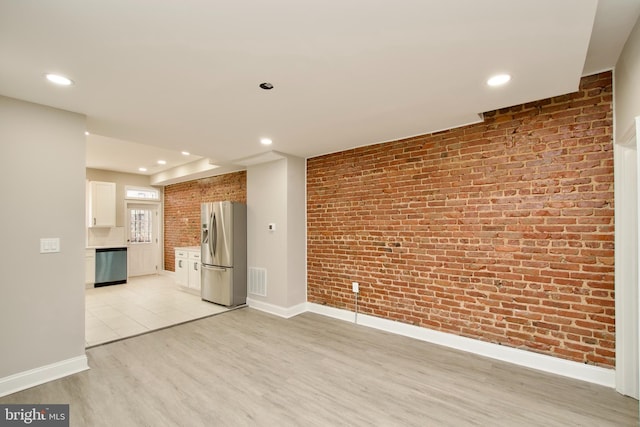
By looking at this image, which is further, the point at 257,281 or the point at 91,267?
the point at 91,267

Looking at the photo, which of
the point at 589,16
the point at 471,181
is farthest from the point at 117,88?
the point at 471,181

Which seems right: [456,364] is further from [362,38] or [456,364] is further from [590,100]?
[362,38]

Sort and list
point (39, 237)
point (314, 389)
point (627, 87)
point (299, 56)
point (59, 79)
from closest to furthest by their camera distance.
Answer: point (299, 56), point (627, 87), point (59, 79), point (314, 389), point (39, 237)

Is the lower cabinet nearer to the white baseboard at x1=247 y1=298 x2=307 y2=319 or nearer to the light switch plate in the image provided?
the white baseboard at x1=247 y1=298 x2=307 y2=319

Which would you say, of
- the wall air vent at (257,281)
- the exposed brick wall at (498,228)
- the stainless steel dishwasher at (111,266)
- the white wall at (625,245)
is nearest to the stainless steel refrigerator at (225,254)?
the wall air vent at (257,281)

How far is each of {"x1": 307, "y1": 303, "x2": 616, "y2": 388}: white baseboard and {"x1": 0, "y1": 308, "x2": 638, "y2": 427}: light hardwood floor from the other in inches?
3.6

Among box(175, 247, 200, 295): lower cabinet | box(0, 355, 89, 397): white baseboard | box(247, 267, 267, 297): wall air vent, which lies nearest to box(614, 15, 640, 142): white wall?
box(247, 267, 267, 297): wall air vent

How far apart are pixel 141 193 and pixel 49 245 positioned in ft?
19.3

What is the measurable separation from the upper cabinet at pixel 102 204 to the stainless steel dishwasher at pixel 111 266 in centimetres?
69

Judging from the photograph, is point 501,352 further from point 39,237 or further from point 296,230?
point 39,237

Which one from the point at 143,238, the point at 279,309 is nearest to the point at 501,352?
the point at 279,309

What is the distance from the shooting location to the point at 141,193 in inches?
315

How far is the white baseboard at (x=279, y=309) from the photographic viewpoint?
14.8 feet

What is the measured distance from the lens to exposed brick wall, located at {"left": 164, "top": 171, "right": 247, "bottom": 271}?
20.9 feet
